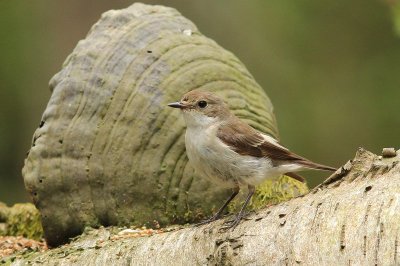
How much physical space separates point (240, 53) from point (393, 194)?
21.6ft

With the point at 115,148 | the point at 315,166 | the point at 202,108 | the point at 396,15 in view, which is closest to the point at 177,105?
the point at 202,108

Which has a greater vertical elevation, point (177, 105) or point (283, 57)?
point (283, 57)

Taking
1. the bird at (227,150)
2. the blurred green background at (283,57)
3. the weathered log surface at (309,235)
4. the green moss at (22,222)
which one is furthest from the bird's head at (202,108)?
the blurred green background at (283,57)

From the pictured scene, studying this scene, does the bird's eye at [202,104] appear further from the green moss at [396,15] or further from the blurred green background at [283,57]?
the blurred green background at [283,57]

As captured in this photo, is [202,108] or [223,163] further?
[202,108]

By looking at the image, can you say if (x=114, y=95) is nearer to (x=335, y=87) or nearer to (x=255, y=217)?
(x=255, y=217)

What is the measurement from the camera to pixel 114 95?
632 centimetres

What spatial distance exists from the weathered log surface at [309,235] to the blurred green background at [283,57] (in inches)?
209

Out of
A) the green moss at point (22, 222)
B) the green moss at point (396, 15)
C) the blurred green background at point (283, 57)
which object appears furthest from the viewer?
the blurred green background at point (283, 57)

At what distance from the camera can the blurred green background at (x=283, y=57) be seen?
1048cm

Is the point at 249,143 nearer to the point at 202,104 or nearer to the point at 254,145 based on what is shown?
the point at 254,145

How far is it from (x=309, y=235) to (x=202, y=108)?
1606 millimetres

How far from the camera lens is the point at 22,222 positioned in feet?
22.8

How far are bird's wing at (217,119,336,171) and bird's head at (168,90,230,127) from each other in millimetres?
120
